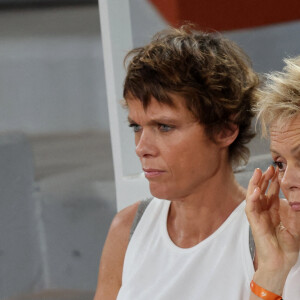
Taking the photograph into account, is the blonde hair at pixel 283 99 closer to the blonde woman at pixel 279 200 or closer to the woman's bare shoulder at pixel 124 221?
the blonde woman at pixel 279 200

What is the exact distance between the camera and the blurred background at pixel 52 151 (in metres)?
3.85

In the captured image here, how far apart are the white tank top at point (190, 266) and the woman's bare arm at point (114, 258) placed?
39mm

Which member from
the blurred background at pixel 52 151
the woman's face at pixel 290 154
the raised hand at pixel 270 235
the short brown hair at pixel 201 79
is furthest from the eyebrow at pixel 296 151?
the blurred background at pixel 52 151

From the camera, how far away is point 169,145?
1.52 metres

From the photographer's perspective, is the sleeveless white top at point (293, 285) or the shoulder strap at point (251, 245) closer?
the sleeveless white top at point (293, 285)

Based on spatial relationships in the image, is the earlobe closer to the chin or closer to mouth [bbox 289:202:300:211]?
the chin

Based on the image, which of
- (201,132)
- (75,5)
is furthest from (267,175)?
(75,5)

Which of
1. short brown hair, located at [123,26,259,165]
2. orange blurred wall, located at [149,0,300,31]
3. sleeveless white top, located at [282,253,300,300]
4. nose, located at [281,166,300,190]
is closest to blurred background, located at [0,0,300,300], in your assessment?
orange blurred wall, located at [149,0,300,31]

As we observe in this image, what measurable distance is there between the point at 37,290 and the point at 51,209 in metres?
0.53

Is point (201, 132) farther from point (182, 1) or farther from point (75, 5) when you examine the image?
point (75, 5)

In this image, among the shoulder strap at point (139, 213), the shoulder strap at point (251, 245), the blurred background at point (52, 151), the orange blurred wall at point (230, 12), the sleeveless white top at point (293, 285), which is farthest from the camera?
the blurred background at point (52, 151)

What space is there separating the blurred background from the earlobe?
236cm

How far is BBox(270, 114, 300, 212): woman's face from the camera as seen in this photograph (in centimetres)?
124

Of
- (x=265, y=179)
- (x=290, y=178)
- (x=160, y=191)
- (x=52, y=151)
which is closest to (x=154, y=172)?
(x=160, y=191)
